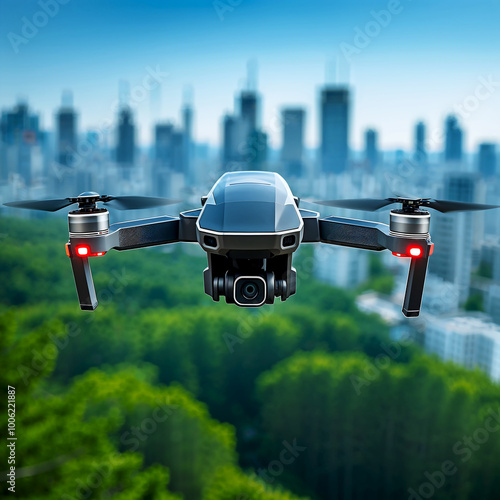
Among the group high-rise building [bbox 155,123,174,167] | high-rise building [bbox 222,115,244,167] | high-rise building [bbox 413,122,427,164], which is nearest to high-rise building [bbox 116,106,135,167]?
high-rise building [bbox 155,123,174,167]

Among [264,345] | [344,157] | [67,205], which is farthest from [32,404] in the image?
[344,157]

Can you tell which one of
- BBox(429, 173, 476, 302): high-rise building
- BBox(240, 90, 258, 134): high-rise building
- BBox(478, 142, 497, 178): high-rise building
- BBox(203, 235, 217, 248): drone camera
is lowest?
BBox(429, 173, 476, 302): high-rise building

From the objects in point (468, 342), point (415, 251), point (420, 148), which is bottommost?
point (468, 342)

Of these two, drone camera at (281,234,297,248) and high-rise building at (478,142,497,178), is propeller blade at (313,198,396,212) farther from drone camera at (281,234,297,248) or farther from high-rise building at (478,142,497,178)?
high-rise building at (478,142,497,178)

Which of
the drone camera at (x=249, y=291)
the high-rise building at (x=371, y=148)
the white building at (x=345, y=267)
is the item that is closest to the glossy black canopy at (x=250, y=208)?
the drone camera at (x=249, y=291)

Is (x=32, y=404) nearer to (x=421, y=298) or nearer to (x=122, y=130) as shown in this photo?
(x=421, y=298)

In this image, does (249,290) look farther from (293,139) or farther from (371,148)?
(371,148)

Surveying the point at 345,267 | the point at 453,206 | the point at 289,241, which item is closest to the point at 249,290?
the point at 289,241

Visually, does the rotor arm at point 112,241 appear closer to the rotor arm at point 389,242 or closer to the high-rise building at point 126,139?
the rotor arm at point 389,242
